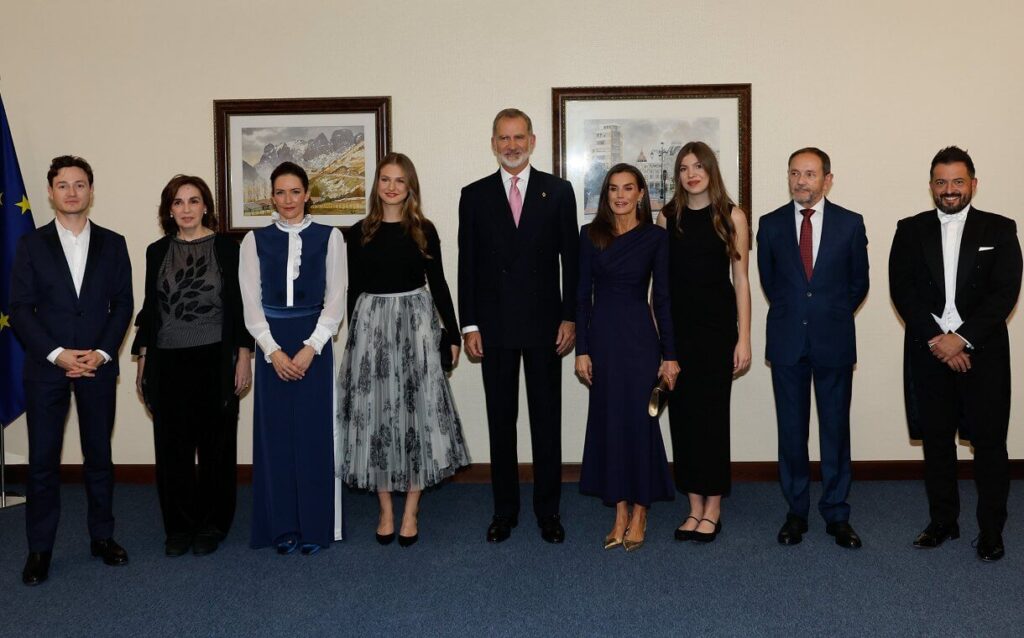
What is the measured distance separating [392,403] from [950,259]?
2.49 m

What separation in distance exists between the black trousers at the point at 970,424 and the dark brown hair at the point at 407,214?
Answer: 2.23m

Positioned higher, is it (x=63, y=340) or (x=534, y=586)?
(x=63, y=340)

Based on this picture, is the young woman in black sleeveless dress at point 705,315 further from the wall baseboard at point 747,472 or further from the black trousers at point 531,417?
the wall baseboard at point 747,472

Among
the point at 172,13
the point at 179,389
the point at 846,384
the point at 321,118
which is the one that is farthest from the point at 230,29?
the point at 846,384

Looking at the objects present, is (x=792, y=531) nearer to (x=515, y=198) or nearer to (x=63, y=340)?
(x=515, y=198)

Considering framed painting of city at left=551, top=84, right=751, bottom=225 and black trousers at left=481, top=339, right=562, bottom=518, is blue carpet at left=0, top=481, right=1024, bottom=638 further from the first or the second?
framed painting of city at left=551, top=84, right=751, bottom=225

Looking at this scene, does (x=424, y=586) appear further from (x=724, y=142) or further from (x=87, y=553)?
(x=724, y=142)

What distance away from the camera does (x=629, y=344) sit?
11.6ft

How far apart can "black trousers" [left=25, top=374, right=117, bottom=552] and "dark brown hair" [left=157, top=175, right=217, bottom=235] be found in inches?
26.9

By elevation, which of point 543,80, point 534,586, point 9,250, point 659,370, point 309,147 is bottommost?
point 534,586

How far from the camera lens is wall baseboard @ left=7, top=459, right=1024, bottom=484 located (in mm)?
4719

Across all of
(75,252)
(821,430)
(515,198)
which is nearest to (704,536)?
(821,430)

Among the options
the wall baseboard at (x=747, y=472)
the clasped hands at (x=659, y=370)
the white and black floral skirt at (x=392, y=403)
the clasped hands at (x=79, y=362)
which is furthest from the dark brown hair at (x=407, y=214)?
the wall baseboard at (x=747, y=472)

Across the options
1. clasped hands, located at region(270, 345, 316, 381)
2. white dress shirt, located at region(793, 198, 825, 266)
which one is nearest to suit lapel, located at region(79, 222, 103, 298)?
clasped hands, located at region(270, 345, 316, 381)
